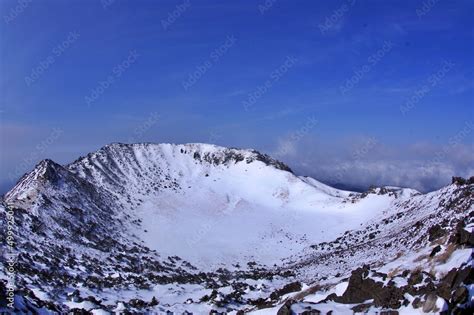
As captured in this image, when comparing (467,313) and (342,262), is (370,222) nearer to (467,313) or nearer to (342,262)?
(342,262)

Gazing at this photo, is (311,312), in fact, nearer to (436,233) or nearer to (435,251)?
(435,251)

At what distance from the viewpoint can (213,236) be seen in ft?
257

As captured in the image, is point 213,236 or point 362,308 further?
point 213,236

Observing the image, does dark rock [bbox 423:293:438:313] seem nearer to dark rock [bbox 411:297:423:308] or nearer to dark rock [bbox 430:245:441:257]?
dark rock [bbox 411:297:423:308]

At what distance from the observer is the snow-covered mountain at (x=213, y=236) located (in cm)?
2716

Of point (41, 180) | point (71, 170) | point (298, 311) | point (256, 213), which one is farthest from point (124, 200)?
point (298, 311)

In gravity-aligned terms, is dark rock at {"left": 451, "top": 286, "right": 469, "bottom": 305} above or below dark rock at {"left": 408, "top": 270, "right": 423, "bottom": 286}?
below

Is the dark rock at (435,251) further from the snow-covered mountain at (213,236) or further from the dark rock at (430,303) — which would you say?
the dark rock at (430,303)

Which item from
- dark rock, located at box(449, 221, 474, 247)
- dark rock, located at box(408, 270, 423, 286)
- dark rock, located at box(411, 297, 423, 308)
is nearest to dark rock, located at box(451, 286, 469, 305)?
dark rock, located at box(411, 297, 423, 308)

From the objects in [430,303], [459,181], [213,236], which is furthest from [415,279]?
[213,236]

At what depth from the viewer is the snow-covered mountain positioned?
27.2 m

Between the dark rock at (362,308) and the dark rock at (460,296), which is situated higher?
the dark rock at (362,308)

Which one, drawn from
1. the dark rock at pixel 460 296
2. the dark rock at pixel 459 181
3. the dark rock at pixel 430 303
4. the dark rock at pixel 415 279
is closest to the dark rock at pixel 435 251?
the dark rock at pixel 415 279

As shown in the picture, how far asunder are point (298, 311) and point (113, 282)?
28.8 meters
